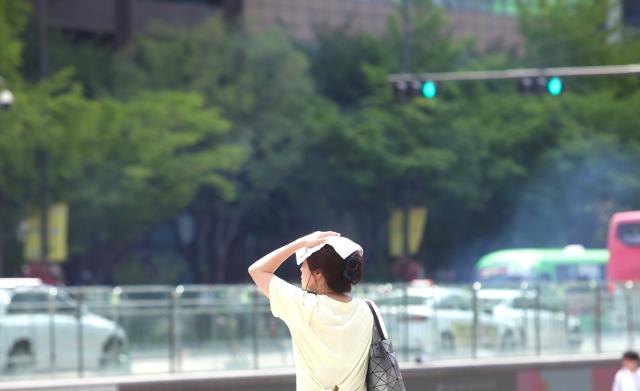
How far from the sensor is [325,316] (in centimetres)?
476

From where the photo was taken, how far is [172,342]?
17891mm

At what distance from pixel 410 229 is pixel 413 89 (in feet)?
75.8

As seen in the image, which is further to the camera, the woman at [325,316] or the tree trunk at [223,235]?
the tree trunk at [223,235]

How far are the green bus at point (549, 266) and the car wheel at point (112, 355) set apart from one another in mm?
21793

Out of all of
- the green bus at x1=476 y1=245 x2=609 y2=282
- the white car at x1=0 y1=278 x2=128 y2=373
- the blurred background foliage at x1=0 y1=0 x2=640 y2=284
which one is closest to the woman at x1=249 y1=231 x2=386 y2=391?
the white car at x1=0 y1=278 x2=128 y2=373

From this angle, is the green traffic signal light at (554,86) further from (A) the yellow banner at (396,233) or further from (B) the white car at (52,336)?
(A) the yellow banner at (396,233)

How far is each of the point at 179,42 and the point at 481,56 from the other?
15385mm

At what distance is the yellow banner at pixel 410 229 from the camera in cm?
4753

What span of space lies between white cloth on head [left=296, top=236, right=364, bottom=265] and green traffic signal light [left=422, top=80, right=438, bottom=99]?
20501 millimetres

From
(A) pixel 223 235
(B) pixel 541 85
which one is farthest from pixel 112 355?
(A) pixel 223 235

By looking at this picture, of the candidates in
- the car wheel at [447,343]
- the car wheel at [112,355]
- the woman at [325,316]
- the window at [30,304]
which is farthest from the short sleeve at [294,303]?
the car wheel at [447,343]

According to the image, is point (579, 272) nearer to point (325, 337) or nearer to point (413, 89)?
point (413, 89)

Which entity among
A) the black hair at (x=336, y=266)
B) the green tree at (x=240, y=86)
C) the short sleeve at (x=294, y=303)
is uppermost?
the green tree at (x=240, y=86)

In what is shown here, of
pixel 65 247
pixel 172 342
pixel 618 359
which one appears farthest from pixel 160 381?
pixel 65 247
